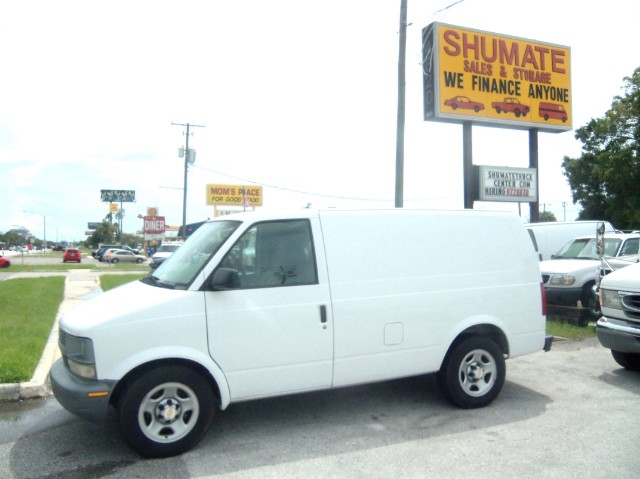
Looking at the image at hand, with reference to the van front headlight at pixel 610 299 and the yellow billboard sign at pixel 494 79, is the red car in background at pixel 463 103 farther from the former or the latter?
the van front headlight at pixel 610 299

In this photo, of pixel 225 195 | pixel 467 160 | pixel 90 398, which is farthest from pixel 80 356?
pixel 225 195

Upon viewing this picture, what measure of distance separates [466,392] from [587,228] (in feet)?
41.9

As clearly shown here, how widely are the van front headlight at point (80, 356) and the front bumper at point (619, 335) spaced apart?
563 cm

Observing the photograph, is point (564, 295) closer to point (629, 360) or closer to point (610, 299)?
point (629, 360)

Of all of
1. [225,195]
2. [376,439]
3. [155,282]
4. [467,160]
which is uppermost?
[225,195]

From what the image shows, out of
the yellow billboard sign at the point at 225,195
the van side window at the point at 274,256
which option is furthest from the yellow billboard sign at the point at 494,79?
the yellow billboard sign at the point at 225,195

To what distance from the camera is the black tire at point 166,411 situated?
4320 mm

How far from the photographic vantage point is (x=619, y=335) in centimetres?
640

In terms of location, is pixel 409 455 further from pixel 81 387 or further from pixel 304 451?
pixel 81 387

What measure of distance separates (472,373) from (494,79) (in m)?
13.6

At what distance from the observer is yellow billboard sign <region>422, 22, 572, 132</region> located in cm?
1617

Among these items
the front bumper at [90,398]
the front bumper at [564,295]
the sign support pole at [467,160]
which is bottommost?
the front bumper at [90,398]

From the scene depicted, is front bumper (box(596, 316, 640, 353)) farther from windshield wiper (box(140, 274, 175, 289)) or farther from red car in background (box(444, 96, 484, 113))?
red car in background (box(444, 96, 484, 113))

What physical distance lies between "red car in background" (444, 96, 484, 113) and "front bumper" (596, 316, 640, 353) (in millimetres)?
10645
